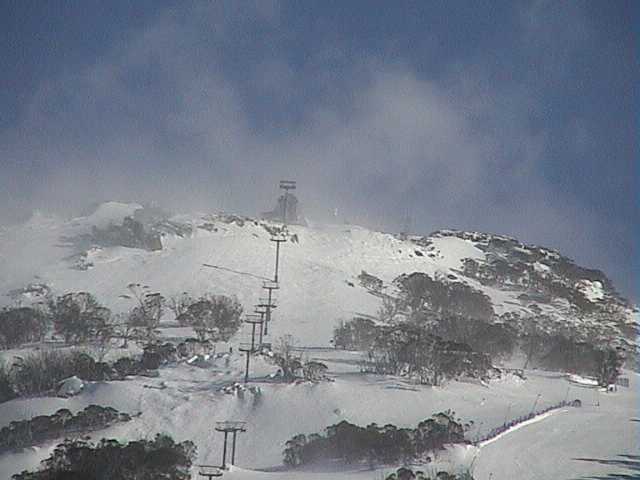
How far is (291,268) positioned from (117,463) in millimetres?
62594

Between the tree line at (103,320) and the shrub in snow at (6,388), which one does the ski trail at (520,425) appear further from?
the tree line at (103,320)

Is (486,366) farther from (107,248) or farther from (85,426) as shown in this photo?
(107,248)

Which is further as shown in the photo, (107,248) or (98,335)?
(107,248)

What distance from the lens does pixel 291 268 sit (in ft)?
290

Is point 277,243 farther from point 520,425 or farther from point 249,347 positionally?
point 520,425

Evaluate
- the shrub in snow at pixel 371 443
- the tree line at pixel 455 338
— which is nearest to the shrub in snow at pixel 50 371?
the shrub in snow at pixel 371 443

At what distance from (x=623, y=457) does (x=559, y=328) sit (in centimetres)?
5863

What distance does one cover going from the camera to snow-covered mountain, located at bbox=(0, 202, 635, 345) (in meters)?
75.2

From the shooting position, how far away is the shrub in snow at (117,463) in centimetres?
2538

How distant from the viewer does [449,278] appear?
4050 inches

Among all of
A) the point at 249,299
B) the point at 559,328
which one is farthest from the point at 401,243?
the point at 249,299

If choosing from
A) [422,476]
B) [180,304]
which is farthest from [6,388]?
[180,304]

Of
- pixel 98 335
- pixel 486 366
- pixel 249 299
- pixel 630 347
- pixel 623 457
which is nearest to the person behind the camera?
pixel 623 457

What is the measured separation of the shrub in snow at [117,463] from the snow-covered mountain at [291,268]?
3372cm
